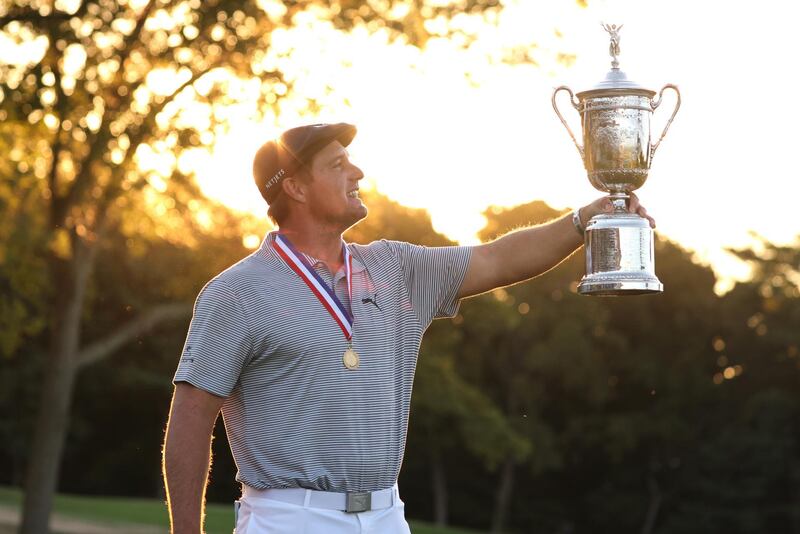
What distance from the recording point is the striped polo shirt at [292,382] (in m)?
4.02

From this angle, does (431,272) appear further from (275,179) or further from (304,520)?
(304,520)

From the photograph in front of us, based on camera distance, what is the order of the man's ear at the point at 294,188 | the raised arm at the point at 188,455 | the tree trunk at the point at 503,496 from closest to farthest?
the raised arm at the point at 188,455, the man's ear at the point at 294,188, the tree trunk at the point at 503,496

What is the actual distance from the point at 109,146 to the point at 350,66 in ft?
10.8

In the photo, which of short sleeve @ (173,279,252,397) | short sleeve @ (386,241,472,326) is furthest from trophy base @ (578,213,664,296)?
short sleeve @ (173,279,252,397)

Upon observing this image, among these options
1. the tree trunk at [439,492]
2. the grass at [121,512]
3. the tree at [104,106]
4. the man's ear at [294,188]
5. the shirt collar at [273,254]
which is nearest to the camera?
the shirt collar at [273,254]

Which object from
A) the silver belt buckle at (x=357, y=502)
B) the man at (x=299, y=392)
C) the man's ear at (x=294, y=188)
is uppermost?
the man's ear at (x=294, y=188)

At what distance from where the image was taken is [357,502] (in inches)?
158

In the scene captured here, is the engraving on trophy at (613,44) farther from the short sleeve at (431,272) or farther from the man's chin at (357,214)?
the man's chin at (357,214)

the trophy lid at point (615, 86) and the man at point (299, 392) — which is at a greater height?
the trophy lid at point (615, 86)

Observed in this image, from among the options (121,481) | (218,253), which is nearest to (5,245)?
(218,253)

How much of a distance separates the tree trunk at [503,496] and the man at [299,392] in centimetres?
4036

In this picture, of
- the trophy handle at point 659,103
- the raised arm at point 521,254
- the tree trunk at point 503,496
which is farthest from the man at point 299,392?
the tree trunk at point 503,496

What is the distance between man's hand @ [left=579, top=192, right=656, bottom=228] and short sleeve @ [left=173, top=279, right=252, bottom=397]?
116 centimetres

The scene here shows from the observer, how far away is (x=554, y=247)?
179 inches
